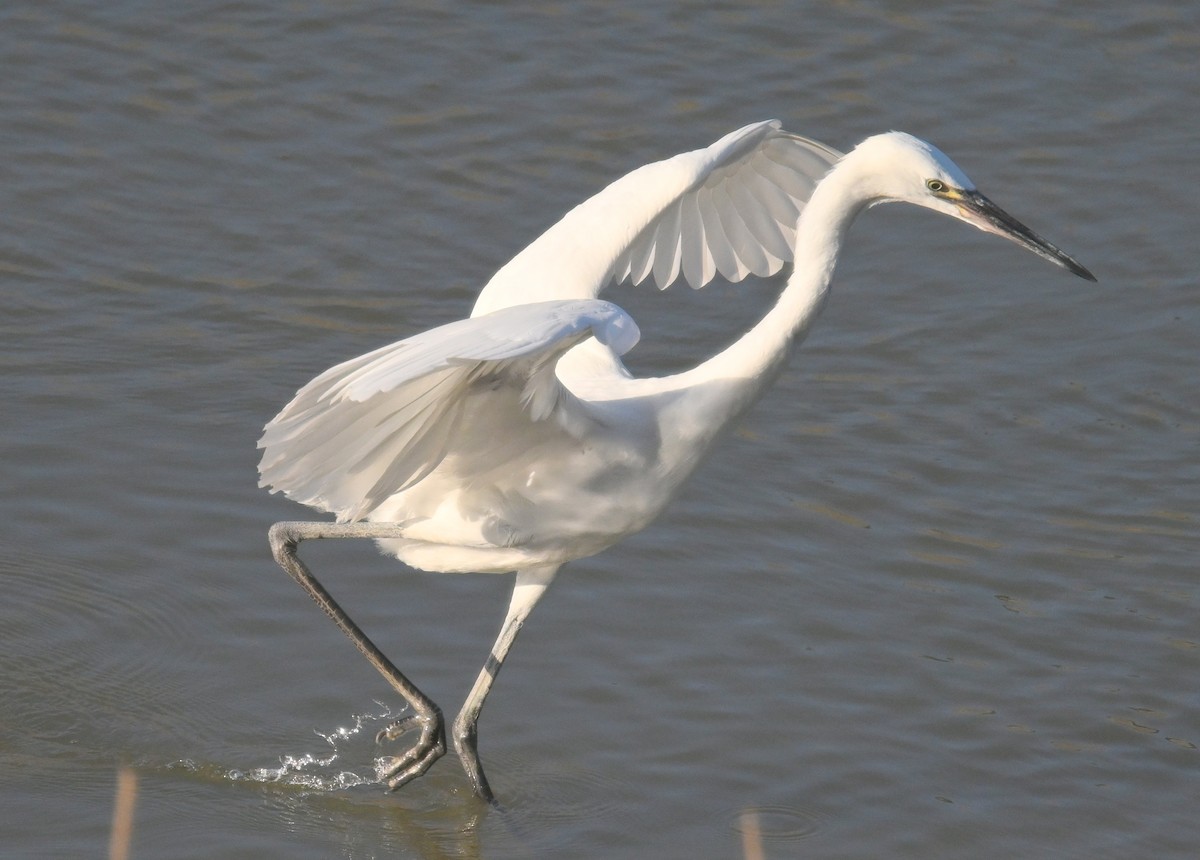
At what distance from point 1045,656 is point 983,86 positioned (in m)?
5.11

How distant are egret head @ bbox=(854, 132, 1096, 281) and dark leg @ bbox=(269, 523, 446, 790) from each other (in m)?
1.89

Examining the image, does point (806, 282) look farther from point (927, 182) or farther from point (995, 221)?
point (995, 221)

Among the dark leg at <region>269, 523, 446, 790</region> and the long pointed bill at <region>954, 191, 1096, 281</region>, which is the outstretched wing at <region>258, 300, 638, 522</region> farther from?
the long pointed bill at <region>954, 191, 1096, 281</region>

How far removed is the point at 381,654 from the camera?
595cm

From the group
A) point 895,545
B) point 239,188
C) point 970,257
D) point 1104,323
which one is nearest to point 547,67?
point 239,188

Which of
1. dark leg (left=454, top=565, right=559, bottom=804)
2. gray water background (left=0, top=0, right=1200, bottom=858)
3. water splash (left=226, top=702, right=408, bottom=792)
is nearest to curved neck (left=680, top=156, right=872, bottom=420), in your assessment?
dark leg (left=454, top=565, right=559, bottom=804)

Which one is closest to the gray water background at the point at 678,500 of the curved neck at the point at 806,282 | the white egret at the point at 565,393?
the white egret at the point at 565,393

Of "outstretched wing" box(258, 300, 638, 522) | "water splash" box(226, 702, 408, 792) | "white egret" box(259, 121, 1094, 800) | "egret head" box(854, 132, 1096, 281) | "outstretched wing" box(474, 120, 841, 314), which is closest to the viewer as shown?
"outstretched wing" box(258, 300, 638, 522)

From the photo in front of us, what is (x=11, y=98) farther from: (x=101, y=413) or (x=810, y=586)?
(x=810, y=586)

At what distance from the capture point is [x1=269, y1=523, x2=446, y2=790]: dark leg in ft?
19.2

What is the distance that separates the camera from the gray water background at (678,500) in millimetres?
5902

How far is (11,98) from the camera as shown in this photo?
10.5 meters

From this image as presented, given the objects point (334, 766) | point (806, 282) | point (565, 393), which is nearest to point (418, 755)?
point (334, 766)

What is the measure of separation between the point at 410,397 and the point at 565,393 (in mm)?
552
